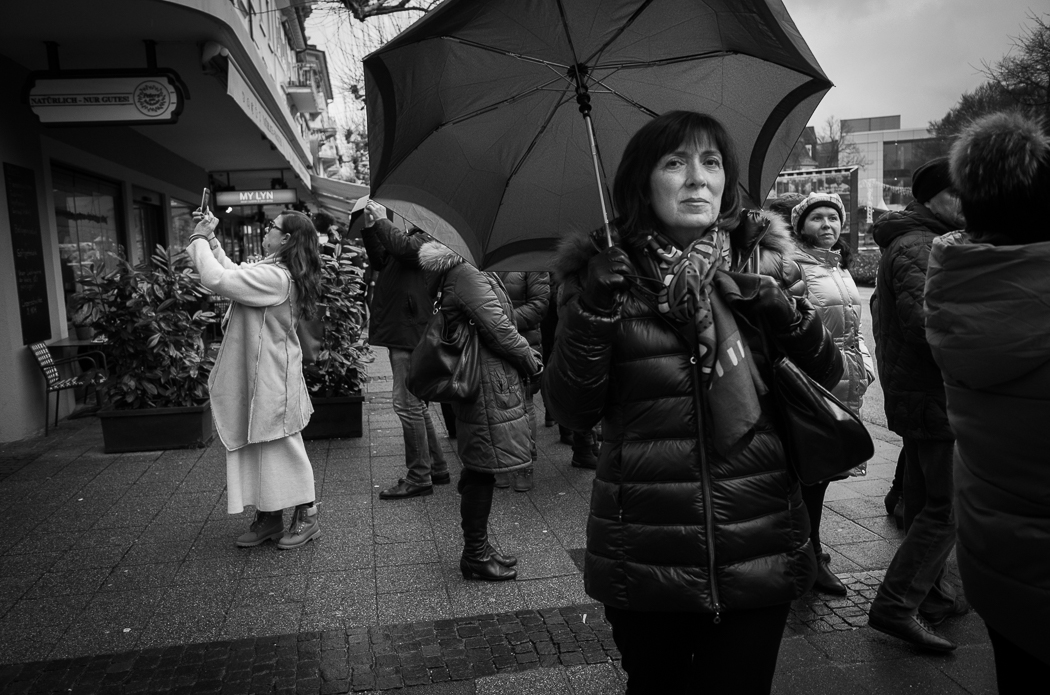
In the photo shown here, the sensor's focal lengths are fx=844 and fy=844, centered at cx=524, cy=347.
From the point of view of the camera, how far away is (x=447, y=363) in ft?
14.5

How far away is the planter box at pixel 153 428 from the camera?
23.3 feet

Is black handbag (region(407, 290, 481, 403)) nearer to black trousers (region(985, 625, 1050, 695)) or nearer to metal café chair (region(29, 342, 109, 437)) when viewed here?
black trousers (region(985, 625, 1050, 695))

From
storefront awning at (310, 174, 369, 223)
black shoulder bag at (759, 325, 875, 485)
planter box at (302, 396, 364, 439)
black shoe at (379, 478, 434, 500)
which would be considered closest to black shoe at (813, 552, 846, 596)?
black shoulder bag at (759, 325, 875, 485)

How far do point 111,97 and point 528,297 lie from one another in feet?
13.4

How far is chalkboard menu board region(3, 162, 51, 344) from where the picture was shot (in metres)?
7.91

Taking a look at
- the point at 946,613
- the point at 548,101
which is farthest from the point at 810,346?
the point at 946,613

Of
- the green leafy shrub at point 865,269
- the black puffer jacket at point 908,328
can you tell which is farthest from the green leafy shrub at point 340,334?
the green leafy shrub at point 865,269

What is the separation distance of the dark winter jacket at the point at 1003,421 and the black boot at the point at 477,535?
2.61 meters

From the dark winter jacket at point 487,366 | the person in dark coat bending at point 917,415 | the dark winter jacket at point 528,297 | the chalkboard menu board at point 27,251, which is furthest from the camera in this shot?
the chalkboard menu board at point 27,251

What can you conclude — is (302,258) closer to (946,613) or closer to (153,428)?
(153,428)

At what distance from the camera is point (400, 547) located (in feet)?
16.0

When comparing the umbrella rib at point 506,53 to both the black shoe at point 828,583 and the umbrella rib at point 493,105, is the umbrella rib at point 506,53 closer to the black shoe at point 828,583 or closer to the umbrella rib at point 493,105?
the umbrella rib at point 493,105

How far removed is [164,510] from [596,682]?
11.5ft

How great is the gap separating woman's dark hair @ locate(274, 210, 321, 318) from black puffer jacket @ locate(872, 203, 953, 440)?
300 cm
